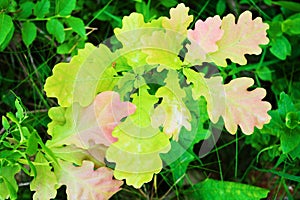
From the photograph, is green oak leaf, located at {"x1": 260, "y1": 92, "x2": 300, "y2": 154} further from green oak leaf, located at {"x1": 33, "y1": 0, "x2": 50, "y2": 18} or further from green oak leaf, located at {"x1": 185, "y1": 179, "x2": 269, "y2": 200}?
green oak leaf, located at {"x1": 33, "y1": 0, "x2": 50, "y2": 18}

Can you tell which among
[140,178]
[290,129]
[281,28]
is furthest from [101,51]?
[281,28]

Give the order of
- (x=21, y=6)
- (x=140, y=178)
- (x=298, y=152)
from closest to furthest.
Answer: (x=140, y=178) < (x=298, y=152) < (x=21, y=6)

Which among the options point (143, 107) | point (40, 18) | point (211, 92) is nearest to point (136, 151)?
point (143, 107)

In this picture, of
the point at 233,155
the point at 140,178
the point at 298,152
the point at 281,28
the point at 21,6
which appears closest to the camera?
the point at 140,178

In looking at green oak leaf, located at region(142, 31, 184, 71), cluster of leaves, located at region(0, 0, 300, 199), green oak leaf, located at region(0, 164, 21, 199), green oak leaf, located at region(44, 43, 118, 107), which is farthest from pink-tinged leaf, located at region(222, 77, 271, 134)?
green oak leaf, located at region(0, 164, 21, 199)

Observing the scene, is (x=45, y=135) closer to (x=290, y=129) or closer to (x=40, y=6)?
(x=40, y=6)

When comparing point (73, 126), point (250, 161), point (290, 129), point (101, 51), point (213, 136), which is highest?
point (101, 51)
